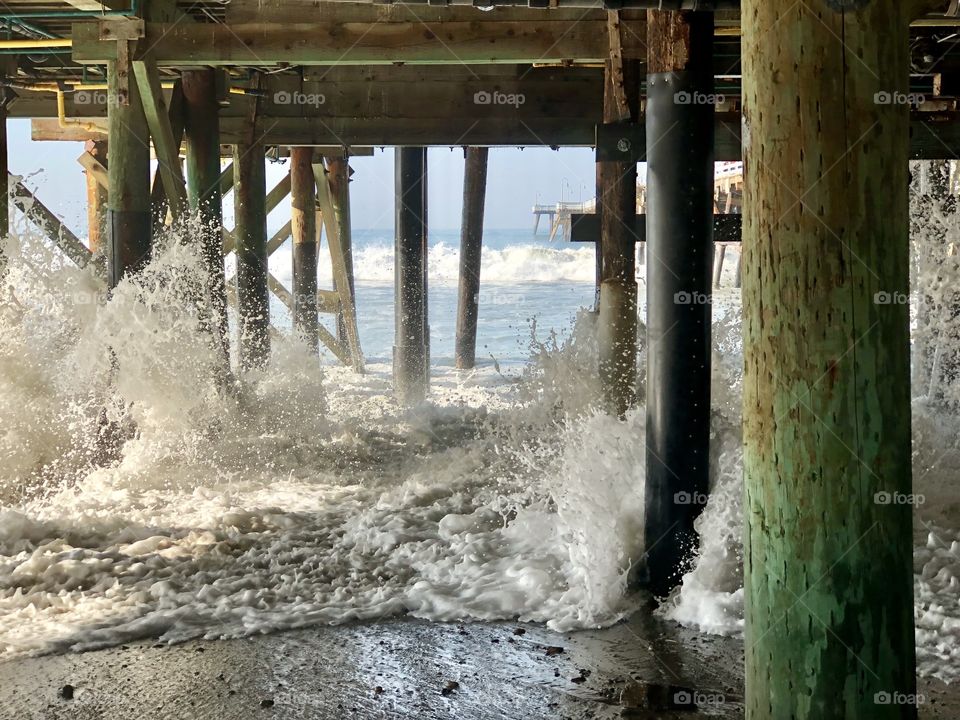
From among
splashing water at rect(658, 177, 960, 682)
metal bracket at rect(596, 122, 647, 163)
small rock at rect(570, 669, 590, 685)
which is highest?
metal bracket at rect(596, 122, 647, 163)

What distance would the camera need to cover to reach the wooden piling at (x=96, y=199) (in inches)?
496

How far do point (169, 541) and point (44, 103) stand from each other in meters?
6.90

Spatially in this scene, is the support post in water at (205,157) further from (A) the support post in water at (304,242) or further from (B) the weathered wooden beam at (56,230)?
(A) the support post in water at (304,242)

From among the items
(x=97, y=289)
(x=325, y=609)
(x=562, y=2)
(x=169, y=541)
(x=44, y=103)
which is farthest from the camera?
(x=44, y=103)

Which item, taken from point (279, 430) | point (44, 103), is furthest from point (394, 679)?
point (44, 103)

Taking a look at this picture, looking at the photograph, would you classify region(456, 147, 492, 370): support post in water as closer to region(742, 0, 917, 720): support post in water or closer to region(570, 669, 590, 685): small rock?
region(570, 669, 590, 685): small rock

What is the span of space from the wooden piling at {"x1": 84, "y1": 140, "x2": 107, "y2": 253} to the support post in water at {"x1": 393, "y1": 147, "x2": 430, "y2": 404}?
345 cm

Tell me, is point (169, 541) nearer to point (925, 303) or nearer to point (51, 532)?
point (51, 532)

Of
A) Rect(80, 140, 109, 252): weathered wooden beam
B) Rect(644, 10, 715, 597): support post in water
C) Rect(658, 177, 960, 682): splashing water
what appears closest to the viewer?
Rect(658, 177, 960, 682): splashing water

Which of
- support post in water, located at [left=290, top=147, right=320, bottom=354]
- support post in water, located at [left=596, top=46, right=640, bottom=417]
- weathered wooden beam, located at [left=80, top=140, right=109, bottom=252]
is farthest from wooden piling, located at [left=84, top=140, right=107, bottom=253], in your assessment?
support post in water, located at [left=596, top=46, right=640, bottom=417]

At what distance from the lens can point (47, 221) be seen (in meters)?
10.4

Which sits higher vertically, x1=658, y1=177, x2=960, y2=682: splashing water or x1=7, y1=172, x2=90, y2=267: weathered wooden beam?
x1=7, y1=172, x2=90, y2=267: weathered wooden beam

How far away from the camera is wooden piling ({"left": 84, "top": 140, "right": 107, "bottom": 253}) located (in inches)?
496

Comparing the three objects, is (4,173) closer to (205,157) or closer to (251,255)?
(205,157)
